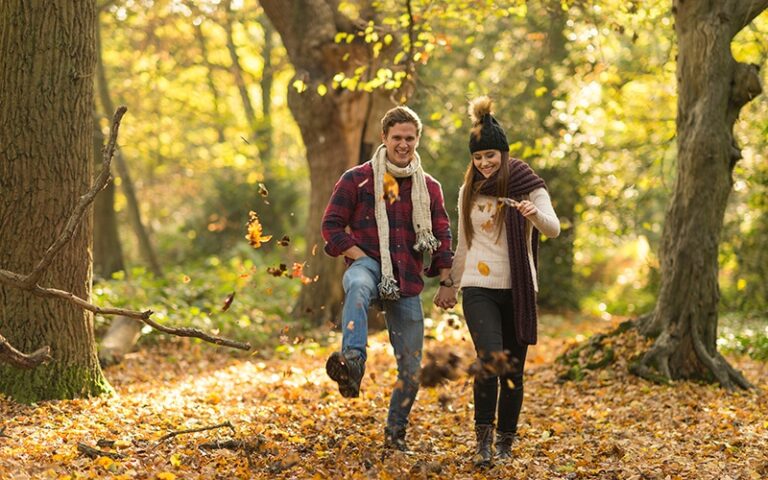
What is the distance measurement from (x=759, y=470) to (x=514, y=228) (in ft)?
6.95

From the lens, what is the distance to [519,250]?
200 inches

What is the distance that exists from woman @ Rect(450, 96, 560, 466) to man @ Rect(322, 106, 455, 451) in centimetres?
26

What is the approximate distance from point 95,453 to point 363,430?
2.03 metres

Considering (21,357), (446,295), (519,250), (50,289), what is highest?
(519,250)

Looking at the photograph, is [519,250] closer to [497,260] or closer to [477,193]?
[497,260]

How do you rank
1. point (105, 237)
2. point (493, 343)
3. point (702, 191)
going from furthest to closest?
point (105, 237) < point (702, 191) < point (493, 343)

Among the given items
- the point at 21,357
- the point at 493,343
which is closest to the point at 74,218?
the point at 21,357

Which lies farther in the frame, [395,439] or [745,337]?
[745,337]

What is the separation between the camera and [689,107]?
817 centimetres

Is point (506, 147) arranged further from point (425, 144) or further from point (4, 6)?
point (425, 144)

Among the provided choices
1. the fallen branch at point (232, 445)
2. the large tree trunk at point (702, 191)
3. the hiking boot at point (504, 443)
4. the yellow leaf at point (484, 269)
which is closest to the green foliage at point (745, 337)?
the large tree trunk at point (702, 191)

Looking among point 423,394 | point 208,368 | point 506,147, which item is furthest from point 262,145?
point 506,147

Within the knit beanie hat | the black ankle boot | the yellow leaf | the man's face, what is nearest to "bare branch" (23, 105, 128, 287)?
the man's face

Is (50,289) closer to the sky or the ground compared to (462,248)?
closer to the ground
